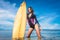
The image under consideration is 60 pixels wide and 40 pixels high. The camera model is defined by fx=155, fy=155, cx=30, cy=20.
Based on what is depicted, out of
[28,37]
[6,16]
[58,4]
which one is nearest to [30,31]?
[28,37]

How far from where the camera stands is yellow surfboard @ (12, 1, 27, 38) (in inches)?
163

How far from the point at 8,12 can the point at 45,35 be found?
3.92 ft

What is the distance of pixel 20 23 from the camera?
4137 millimetres

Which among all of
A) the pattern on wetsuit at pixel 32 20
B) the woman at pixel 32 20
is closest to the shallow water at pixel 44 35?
the woman at pixel 32 20

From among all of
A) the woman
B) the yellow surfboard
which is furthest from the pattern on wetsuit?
the yellow surfboard

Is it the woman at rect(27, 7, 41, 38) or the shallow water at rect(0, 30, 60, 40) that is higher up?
the woman at rect(27, 7, 41, 38)

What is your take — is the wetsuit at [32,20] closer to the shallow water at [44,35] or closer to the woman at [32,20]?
the woman at [32,20]

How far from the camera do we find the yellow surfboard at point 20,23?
413cm

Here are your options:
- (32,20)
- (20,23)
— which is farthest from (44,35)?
(20,23)

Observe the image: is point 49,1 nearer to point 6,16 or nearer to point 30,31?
point 30,31

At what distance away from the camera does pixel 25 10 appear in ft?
13.7

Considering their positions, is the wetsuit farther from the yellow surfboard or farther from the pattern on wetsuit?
the yellow surfboard

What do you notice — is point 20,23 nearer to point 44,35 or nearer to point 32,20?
point 32,20

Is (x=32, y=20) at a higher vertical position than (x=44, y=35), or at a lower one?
higher
